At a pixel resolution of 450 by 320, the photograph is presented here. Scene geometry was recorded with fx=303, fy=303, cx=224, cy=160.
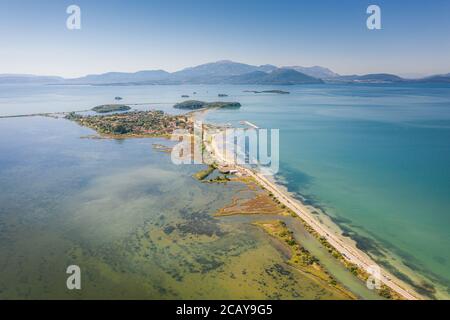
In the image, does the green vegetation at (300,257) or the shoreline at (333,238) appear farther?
the green vegetation at (300,257)

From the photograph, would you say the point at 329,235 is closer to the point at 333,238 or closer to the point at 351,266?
the point at 333,238

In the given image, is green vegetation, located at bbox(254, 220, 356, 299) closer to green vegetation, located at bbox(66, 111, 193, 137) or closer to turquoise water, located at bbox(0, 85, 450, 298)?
turquoise water, located at bbox(0, 85, 450, 298)

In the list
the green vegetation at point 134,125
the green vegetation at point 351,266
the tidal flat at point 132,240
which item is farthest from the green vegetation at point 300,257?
the green vegetation at point 134,125

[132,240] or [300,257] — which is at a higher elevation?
[132,240]

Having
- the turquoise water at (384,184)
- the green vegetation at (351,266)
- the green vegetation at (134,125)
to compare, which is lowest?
the green vegetation at (351,266)

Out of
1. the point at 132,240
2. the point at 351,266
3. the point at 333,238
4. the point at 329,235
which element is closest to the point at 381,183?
the point at 329,235

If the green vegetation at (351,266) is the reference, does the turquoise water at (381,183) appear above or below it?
above

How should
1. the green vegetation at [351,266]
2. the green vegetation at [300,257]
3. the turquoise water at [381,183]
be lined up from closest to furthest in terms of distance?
the green vegetation at [351,266]
the green vegetation at [300,257]
the turquoise water at [381,183]

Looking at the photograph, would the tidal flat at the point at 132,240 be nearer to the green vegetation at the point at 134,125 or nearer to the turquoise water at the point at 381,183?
the turquoise water at the point at 381,183

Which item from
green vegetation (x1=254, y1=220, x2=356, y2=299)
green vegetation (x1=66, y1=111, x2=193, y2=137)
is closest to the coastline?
green vegetation (x1=254, y1=220, x2=356, y2=299)
